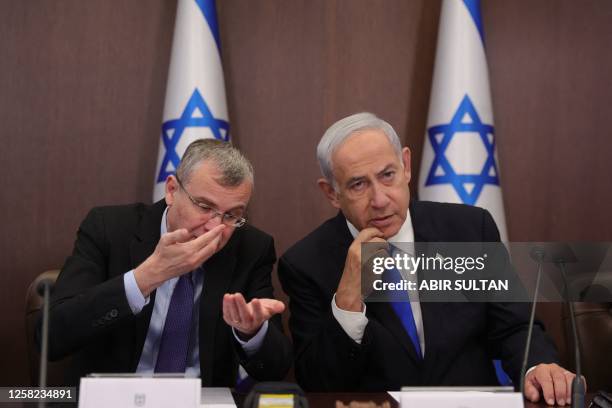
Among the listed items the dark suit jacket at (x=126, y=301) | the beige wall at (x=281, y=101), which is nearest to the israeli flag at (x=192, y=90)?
the beige wall at (x=281, y=101)

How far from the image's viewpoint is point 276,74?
368cm

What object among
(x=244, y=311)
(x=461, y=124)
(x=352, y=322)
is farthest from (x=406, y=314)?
(x=461, y=124)

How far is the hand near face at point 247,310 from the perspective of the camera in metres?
1.89

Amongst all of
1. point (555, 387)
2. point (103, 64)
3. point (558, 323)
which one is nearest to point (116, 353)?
point (555, 387)

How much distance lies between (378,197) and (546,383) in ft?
2.51

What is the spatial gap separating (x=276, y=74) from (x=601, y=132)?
1.65 metres

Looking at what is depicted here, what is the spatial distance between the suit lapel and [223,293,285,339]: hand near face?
39 centimetres

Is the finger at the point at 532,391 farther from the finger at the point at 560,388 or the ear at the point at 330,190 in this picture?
the ear at the point at 330,190

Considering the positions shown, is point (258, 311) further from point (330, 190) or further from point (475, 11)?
point (475, 11)

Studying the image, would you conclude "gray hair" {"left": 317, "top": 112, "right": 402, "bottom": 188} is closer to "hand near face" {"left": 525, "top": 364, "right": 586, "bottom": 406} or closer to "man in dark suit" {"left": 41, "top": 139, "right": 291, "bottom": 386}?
"man in dark suit" {"left": 41, "top": 139, "right": 291, "bottom": 386}

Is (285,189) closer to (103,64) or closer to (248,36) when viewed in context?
(248,36)

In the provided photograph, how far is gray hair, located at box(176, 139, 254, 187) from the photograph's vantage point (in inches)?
88.4

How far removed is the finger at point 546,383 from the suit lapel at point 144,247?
1.12 metres

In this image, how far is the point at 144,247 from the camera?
93.5 inches
